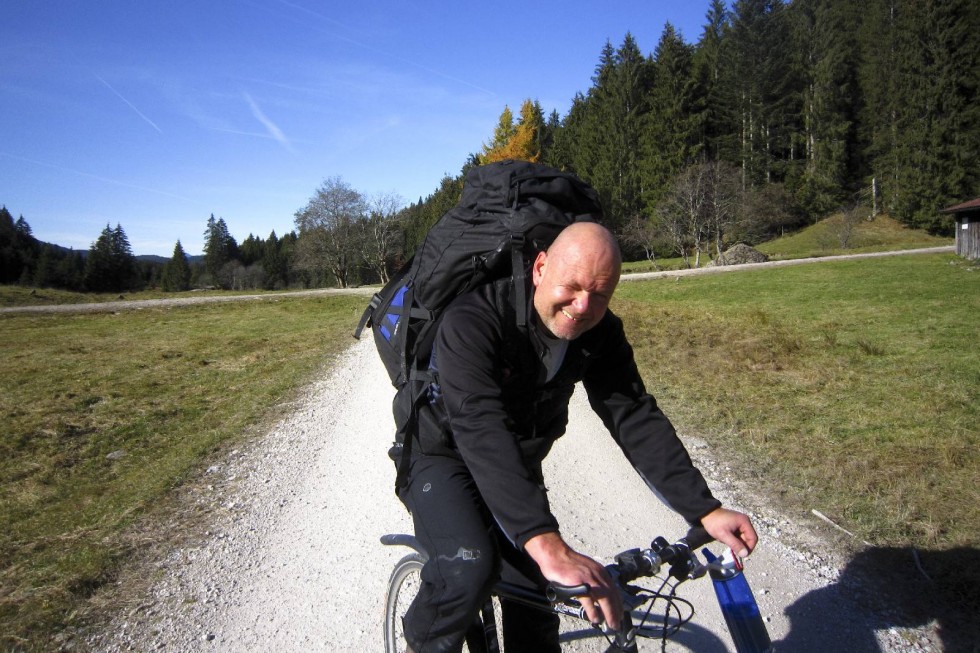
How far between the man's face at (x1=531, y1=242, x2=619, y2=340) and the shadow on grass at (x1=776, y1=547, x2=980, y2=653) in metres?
2.32

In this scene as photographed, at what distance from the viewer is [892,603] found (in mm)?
3297

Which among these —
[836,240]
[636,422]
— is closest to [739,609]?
[636,422]

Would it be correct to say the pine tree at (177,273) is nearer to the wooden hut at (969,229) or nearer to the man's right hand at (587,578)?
the wooden hut at (969,229)

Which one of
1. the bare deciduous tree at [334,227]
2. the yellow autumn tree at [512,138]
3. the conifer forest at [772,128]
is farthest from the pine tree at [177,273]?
the yellow autumn tree at [512,138]

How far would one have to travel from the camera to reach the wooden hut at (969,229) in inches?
948

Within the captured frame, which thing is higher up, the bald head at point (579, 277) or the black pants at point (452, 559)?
the bald head at point (579, 277)

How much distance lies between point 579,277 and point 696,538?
3.08ft

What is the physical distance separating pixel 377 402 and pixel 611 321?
6767 mm

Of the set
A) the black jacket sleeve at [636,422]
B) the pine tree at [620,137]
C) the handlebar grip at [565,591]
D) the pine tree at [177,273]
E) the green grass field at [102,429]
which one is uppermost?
the pine tree at [620,137]

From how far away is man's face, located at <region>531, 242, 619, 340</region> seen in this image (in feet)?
6.14

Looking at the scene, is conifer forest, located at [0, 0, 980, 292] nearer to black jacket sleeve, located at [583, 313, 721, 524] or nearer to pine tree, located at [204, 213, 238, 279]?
pine tree, located at [204, 213, 238, 279]

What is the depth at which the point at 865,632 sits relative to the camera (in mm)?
3072

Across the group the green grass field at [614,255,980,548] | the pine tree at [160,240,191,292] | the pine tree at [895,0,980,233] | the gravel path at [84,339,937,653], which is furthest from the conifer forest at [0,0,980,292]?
the gravel path at [84,339,937,653]

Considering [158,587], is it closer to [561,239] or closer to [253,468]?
[253,468]
